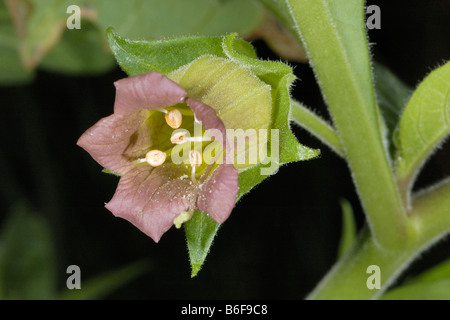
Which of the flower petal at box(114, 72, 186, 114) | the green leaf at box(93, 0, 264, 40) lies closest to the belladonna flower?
the flower petal at box(114, 72, 186, 114)

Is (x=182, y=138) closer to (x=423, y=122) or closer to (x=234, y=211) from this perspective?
(x=423, y=122)

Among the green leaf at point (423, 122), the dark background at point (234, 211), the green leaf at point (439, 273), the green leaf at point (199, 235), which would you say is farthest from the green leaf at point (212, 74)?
the dark background at point (234, 211)

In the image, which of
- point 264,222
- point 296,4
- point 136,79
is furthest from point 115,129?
point 264,222

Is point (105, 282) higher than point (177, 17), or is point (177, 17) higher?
point (177, 17)

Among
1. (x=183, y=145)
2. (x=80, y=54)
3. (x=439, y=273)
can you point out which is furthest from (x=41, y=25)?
(x=439, y=273)

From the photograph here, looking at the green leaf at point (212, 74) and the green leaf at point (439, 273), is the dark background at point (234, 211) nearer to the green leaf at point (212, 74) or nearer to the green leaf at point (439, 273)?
the green leaf at point (439, 273)

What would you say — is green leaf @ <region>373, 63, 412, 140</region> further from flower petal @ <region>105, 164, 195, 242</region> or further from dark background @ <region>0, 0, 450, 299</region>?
flower petal @ <region>105, 164, 195, 242</region>

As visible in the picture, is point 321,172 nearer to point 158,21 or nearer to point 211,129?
point 158,21
